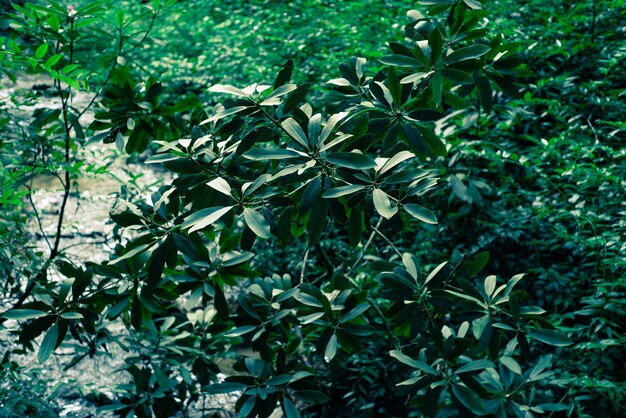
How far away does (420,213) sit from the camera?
6.15ft

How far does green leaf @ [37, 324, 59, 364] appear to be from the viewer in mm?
1998

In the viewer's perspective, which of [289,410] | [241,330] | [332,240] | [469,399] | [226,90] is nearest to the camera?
[469,399]

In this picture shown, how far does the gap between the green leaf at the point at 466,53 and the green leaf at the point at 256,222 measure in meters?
0.84

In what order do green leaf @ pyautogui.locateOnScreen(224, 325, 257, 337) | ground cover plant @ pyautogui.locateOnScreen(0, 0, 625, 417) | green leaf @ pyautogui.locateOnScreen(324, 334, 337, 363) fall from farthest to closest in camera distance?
green leaf @ pyautogui.locateOnScreen(224, 325, 257, 337) < green leaf @ pyautogui.locateOnScreen(324, 334, 337, 363) < ground cover plant @ pyautogui.locateOnScreen(0, 0, 625, 417)

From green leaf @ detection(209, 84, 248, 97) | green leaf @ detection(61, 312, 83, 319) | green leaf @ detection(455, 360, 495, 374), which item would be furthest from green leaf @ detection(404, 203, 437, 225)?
green leaf @ detection(61, 312, 83, 319)

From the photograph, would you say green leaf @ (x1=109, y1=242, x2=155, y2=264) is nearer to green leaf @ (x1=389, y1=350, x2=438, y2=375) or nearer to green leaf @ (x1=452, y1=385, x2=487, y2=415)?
green leaf @ (x1=389, y1=350, x2=438, y2=375)

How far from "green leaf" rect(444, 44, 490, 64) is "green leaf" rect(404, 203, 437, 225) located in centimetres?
55

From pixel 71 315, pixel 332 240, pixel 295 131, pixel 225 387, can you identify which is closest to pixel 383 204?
pixel 295 131

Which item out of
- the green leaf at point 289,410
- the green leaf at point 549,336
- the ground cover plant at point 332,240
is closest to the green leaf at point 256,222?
the ground cover plant at point 332,240

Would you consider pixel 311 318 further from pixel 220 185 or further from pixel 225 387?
pixel 220 185

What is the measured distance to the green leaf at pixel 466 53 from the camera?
2.05 meters

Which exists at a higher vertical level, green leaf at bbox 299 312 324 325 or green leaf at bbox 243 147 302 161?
green leaf at bbox 243 147 302 161

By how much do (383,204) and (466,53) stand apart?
0.66m

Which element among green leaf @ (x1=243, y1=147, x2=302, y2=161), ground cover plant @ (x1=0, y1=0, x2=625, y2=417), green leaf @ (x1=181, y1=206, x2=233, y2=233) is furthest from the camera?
ground cover plant @ (x1=0, y1=0, x2=625, y2=417)
